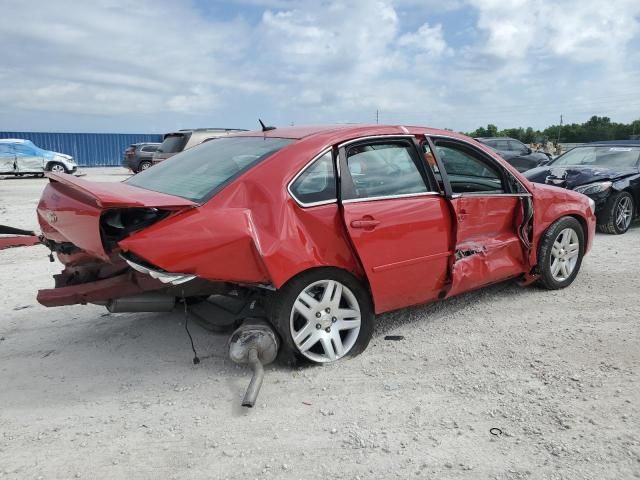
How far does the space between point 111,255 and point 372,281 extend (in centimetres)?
167

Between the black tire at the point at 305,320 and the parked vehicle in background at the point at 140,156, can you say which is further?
the parked vehicle in background at the point at 140,156

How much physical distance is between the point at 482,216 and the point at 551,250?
39.9 inches

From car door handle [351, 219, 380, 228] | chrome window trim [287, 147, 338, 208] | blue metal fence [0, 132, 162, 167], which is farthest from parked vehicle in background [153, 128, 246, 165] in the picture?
blue metal fence [0, 132, 162, 167]

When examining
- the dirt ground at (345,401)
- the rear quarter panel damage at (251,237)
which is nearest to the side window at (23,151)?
the dirt ground at (345,401)

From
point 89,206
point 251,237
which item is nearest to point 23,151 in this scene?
point 89,206

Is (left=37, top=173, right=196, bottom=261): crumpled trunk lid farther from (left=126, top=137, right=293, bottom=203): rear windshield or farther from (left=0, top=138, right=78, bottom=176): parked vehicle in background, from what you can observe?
(left=0, top=138, right=78, bottom=176): parked vehicle in background

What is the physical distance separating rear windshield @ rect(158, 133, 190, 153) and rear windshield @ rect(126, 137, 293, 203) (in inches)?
420

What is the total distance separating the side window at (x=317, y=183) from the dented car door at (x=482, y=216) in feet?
3.26

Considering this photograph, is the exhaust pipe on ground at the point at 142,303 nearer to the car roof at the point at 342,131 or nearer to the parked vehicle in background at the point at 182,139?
the car roof at the point at 342,131

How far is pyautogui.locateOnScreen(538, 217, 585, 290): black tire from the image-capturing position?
4.87 m

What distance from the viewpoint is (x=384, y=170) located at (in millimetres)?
3861

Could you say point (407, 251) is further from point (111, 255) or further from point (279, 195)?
point (111, 255)

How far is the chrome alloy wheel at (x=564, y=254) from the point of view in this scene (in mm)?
5039

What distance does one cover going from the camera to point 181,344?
13.0 feet
